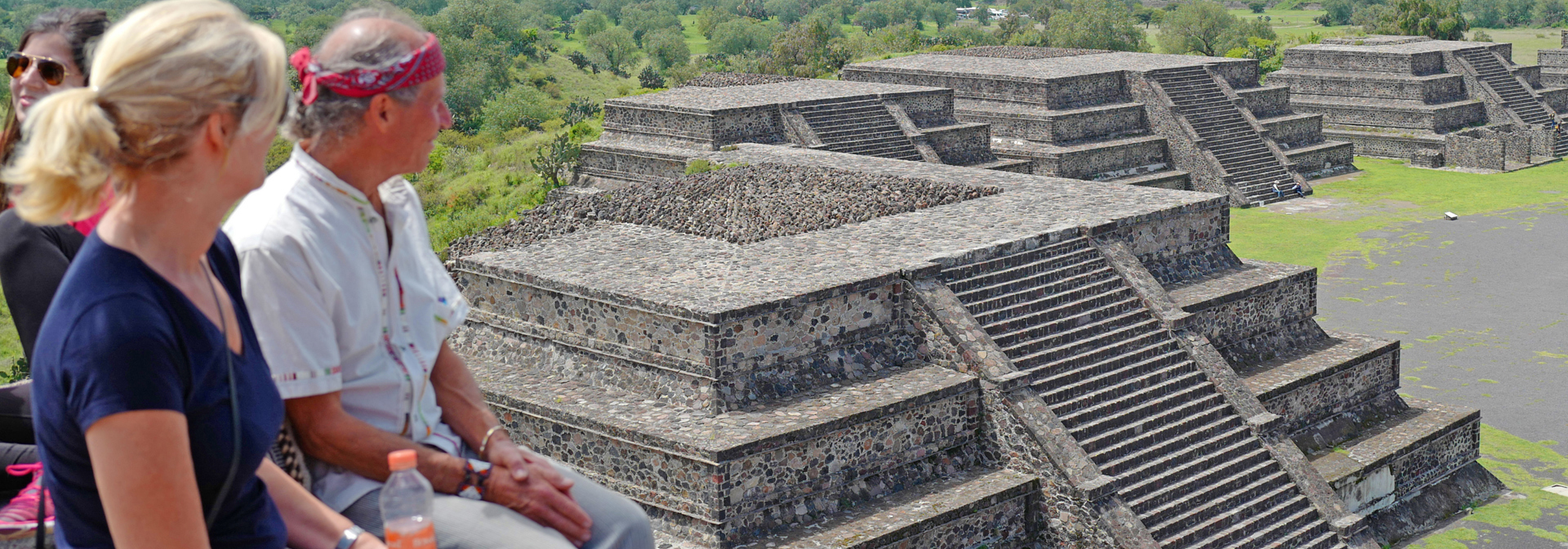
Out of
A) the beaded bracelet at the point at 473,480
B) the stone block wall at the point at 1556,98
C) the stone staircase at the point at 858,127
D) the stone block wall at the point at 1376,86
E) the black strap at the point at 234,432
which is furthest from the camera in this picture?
the stone block wall at the point at 1556,98

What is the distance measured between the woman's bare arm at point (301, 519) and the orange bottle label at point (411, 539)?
0.35 feet

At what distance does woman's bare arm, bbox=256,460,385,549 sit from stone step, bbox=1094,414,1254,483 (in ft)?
20.5

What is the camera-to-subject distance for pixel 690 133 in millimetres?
16281

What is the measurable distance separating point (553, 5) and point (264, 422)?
258 ft

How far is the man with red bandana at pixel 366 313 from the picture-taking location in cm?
316

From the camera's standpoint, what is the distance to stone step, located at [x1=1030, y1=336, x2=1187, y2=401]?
29.2 ft

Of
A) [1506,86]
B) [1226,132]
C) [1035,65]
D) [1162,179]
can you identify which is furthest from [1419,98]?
[1035,65]

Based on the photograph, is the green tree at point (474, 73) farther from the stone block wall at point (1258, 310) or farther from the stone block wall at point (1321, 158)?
the stone block wall at point (1258, 310)

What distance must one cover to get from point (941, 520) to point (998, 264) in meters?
2.22

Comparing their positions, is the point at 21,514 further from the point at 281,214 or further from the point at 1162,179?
the point at 1162,179

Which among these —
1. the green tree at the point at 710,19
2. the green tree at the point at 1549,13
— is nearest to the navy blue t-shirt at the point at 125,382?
the green tree at the point at 710,19

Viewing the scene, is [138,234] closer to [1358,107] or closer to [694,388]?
[694,388]

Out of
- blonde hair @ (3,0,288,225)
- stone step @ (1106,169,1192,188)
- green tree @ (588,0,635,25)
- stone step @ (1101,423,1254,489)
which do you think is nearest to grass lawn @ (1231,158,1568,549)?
stone step @ (1106,169,1192,188)

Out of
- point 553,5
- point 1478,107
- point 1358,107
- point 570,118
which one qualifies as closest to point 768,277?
point 570,118
